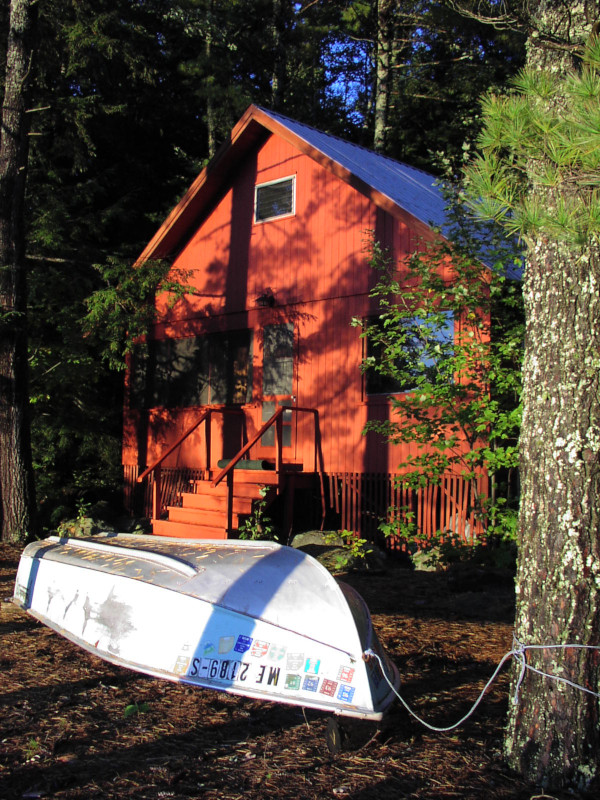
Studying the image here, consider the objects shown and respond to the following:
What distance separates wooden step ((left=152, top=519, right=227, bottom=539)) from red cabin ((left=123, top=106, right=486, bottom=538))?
0.03 metres

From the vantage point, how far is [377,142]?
73.8 ft

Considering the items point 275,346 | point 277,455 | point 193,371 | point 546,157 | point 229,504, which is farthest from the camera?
point 193,371

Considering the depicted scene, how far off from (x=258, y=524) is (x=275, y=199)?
5677 mm

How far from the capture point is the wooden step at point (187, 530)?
10.2 metres

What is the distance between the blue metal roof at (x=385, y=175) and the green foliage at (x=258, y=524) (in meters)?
4.18

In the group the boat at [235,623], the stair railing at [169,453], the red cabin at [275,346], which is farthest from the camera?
A: the stair railing at [169,453]

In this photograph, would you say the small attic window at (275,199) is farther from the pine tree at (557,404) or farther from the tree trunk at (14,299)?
the pine tree at (557,404)

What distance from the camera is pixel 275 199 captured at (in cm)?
1312

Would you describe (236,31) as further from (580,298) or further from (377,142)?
(580,298)

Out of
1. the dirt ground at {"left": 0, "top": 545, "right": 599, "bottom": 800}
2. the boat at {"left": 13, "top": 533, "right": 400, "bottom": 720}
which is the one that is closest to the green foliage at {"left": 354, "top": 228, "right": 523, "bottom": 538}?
the dirt ground at {"left": 0, "top": 545, "right": 599, "bottom": 800}

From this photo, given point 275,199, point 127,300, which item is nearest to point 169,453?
point 127,300

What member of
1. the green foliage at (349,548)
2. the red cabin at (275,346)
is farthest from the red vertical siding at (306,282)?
the green foliage at (349,548)

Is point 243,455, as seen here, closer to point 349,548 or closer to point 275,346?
point 349,548

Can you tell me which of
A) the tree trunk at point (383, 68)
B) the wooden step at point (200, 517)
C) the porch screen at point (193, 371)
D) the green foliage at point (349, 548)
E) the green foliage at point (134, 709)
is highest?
the tree trunk at point (383, 68)
